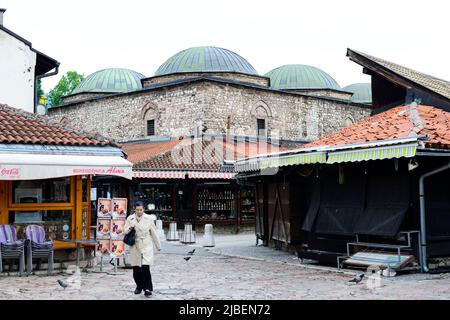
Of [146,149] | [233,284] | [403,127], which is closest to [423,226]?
[403,127]

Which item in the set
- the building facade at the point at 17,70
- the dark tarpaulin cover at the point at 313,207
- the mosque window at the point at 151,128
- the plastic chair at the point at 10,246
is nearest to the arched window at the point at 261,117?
the mosque window at the point at 151,128

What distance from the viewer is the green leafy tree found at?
2178 inches

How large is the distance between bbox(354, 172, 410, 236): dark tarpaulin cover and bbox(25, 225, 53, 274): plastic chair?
20.6 feet

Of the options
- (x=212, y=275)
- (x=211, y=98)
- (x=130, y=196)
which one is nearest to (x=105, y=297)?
(x=212, y=275)

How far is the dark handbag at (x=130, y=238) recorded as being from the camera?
921 centimetres

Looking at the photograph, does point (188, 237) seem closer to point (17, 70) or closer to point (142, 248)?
point (17, 70)

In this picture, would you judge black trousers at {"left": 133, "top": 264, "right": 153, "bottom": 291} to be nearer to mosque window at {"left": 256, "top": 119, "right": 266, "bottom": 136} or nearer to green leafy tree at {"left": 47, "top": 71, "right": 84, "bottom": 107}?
mosque window at {"left": 256, "top": 119, "right": 266, "bottom": 136}

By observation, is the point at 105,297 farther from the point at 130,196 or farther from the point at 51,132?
the point at 130,196

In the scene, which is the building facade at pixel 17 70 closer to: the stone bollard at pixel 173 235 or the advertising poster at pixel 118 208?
the stone bollard at pixel 173 235

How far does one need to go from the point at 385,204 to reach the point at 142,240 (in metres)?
5.57

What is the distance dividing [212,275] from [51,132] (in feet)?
15.4

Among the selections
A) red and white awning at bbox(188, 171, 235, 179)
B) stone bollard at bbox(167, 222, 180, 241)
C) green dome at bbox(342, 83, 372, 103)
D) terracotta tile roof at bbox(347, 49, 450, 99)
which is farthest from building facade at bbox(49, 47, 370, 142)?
terracotta tile roof at bbox(347, 49, 450, 99)

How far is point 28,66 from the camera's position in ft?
64.3

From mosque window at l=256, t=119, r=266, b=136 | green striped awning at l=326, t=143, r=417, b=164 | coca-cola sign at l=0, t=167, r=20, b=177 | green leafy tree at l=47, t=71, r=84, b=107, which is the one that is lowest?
coca-cola sign at l=0, t=167, r=20, b=177
